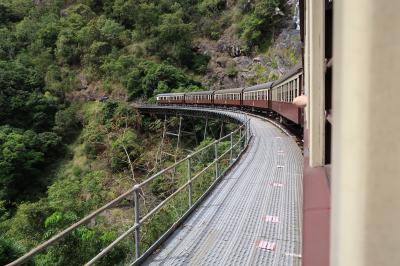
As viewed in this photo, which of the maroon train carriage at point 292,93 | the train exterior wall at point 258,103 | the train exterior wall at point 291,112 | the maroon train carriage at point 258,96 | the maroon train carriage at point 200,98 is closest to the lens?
the maroon train carriage at point 292,93

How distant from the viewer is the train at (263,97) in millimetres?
10348

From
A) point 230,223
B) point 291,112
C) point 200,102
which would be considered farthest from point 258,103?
point 230,223

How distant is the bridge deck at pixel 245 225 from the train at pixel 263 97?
214 cm

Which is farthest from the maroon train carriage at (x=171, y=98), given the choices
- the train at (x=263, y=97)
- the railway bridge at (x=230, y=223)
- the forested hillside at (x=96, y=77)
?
the railway bridge at (x=230, y=223)

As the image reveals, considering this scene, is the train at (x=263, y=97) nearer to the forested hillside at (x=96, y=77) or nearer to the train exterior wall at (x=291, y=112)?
the train exterior wall at (x=291, y=112)

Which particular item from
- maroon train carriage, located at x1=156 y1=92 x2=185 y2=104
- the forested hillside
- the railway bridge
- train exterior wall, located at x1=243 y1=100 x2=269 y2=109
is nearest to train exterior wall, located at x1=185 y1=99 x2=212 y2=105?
maroon train carriage, located at x1=156 y1=92 x2=185 y2=104

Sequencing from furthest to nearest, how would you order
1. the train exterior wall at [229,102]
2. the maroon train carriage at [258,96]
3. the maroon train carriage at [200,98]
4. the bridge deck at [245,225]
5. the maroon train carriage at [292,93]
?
the maroon train carriage at [200,98] < the train exterior wall at [229,102] < the maroon train carriage at [258,96] < the maroon train carriage at [292,93] < the bridge deck at [245,225]

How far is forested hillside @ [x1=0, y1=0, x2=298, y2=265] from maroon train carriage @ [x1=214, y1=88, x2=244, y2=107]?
6.76m

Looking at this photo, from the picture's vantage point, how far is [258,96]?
2262 cm

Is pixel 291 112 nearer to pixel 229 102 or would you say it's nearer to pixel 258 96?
pixel 258 96

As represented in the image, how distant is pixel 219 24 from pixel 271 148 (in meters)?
55.0

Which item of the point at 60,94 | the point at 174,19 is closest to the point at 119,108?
the point at 60,94

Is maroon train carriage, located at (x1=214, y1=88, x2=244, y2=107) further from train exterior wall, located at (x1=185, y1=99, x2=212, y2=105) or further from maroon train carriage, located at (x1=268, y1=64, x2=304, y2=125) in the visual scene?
maroon train carriage, located at (x1=268, y1=64, x2=304, y2=125)

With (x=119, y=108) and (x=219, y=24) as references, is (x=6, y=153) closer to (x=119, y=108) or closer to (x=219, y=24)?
(x=119, y=108)
